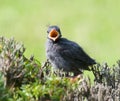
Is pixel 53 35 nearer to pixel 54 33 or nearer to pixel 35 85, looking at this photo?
pixel 54 33

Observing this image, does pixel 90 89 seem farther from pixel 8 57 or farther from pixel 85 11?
pixel 85 11

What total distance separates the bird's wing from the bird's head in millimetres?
102

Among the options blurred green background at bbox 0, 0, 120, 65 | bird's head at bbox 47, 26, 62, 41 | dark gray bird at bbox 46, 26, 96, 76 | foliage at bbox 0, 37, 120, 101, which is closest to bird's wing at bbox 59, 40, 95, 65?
dark gray bird at bbox 46, 26, 96, 76

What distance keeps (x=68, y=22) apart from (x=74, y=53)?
31.3 feet

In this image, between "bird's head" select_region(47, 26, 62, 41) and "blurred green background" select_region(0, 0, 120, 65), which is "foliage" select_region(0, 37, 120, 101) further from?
"blurred green background" select_region(0, 0, 120, 65)

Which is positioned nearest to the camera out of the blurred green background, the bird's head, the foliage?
the foliage

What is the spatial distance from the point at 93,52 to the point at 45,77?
926 centimetres

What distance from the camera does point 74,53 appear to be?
25.1ft

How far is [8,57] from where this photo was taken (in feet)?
19.7

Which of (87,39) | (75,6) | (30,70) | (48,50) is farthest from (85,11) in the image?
(30,70)

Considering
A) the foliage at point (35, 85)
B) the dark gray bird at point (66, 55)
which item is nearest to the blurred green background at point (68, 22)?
the dark gray bird at point (66, 55)

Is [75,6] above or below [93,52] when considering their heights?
above

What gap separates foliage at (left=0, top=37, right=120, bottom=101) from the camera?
5.64m

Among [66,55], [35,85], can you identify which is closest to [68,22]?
[66,55]
